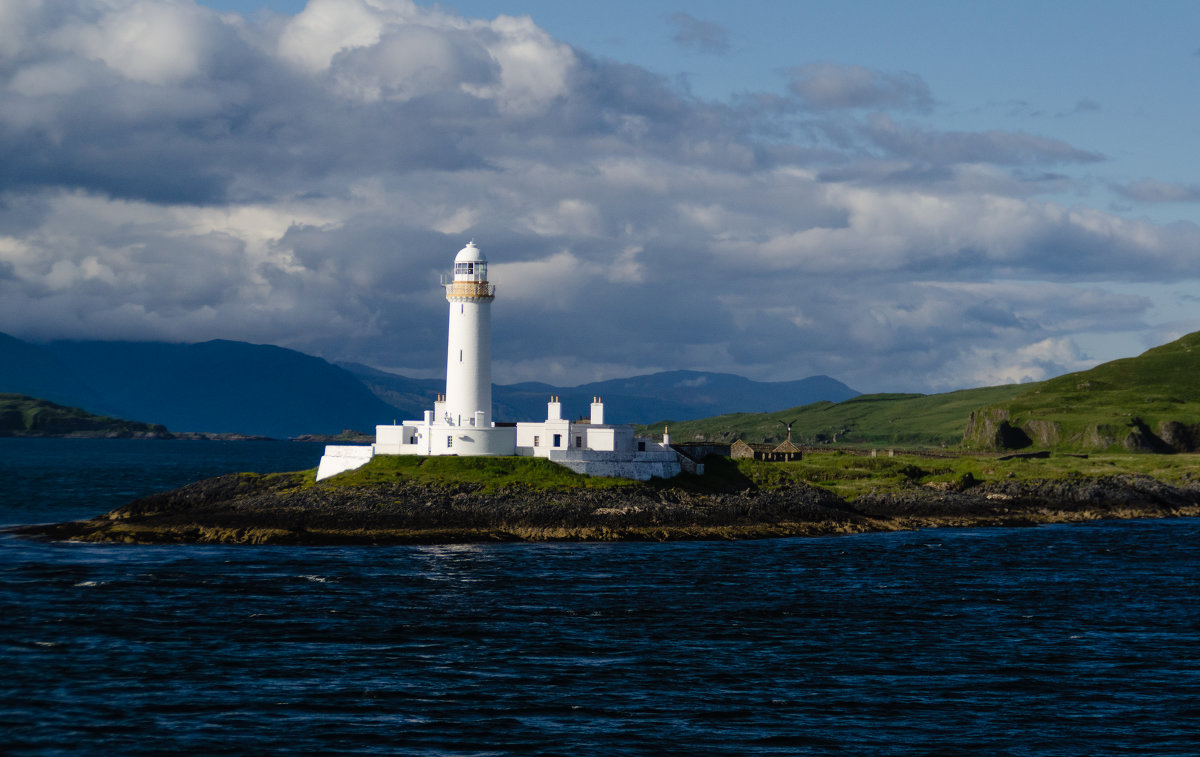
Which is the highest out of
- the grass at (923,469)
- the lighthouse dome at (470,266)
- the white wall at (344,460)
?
the lighthouse dome at (470,266)

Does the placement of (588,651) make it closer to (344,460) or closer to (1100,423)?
(344,460)

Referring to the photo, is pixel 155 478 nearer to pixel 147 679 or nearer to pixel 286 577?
pixel 286 577

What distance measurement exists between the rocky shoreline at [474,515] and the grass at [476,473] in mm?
1163

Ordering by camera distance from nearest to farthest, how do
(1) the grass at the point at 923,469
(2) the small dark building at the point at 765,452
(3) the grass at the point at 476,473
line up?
(3) the grass at the point at 476,473 → (1) the grass at the point at 923,469 → (2) the small dark building at the point at 765,452

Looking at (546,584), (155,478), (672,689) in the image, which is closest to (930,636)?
(672,689)

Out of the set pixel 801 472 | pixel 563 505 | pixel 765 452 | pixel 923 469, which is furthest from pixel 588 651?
pixel 923 469

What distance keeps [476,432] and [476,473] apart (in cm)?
465

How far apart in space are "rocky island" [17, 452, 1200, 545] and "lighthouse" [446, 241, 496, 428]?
494 cm

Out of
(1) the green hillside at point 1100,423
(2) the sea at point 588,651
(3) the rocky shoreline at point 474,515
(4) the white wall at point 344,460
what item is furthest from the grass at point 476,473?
(1) the green hillside at point 1100,423

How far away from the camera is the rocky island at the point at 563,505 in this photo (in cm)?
7344

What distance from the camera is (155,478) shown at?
150 meters

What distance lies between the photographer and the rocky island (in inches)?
2891

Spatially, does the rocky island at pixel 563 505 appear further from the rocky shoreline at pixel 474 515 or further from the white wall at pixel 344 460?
the white wall at pixel 344 460

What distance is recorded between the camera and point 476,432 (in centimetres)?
8569
